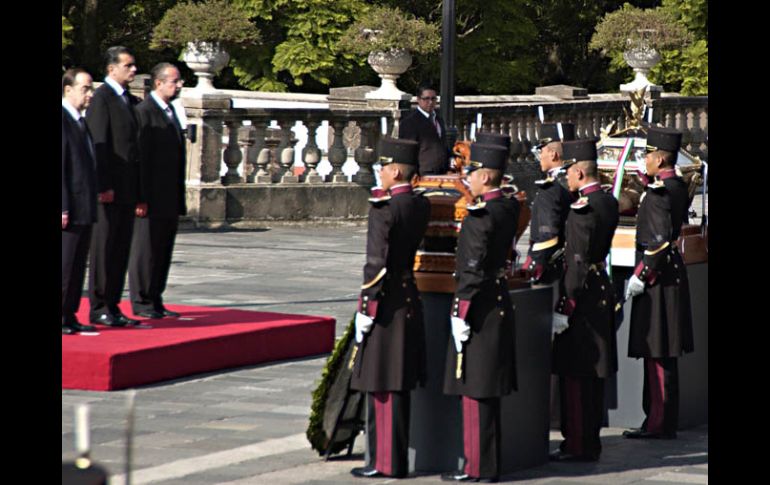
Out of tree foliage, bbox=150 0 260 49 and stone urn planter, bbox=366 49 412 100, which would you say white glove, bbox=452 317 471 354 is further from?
tree foliage, bbox=150 0 260 49

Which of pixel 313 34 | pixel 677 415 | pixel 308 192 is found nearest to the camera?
pixel 677 415

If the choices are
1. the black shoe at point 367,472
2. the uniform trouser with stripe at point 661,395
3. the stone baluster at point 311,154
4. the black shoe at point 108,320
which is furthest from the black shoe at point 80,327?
the stone baluster at point 311,154

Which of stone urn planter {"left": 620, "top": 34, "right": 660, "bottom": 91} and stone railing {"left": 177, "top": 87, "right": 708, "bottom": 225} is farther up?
stone urn planter {"left": 620, "top": 34, "right": 660, "bottom": 91}

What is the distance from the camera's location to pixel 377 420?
9695 mm

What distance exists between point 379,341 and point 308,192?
12910mm

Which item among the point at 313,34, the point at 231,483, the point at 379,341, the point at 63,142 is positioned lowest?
the point at 231,483

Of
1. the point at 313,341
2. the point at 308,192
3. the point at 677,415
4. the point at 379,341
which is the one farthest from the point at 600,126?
the point at 379,341

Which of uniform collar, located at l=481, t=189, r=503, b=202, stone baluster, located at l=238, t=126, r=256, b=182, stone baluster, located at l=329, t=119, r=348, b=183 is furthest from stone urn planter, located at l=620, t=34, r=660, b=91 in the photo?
uniform collar, located at l=481, t=189, r=503, b=202

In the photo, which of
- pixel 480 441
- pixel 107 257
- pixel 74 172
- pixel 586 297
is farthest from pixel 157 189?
pixel 480 441

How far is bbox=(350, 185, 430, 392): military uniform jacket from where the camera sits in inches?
378

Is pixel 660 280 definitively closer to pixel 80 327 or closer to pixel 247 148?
pixel 80 327

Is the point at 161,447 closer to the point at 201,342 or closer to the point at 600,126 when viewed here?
the point at 201,342

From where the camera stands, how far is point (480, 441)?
31.5ft

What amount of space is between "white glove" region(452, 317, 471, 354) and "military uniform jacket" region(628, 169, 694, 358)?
75.9 inches
